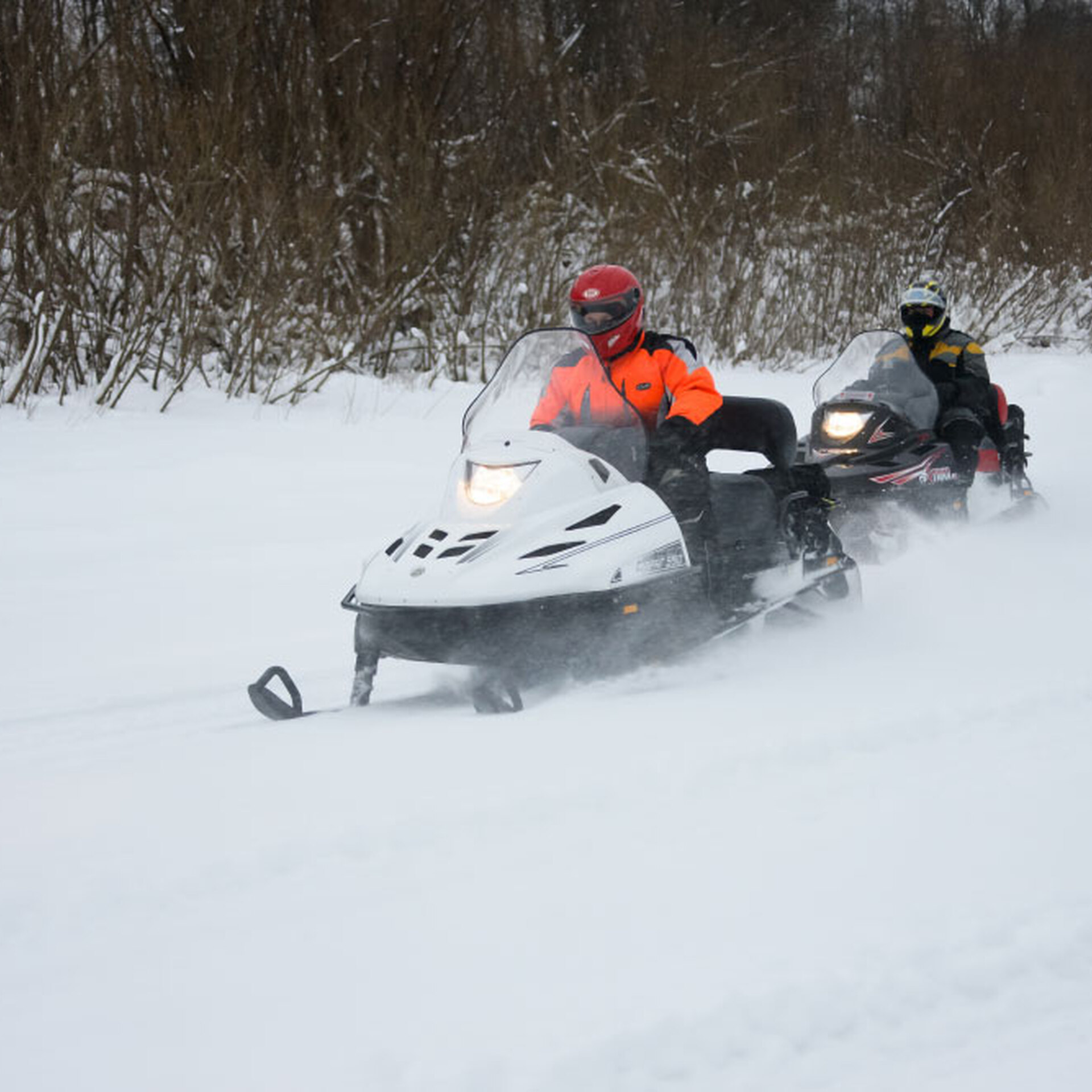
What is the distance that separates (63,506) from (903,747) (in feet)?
17.6

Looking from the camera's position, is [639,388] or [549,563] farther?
[639,388]

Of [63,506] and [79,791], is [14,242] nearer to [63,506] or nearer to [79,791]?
[63,506]

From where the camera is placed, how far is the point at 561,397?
15.2ft

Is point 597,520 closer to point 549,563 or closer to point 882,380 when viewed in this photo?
point 549,563

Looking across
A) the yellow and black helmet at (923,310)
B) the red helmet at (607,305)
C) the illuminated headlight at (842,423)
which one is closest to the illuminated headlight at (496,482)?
the red helmet at (607,305)

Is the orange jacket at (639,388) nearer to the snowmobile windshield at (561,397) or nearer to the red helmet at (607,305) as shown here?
the snowmobile windshield at (561,397)

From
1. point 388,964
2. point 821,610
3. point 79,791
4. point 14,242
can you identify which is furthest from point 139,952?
point 14,242

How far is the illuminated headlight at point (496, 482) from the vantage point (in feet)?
13.5

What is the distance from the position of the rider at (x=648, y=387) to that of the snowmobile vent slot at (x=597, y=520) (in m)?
0.34

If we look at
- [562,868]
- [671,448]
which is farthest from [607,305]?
[562,868]

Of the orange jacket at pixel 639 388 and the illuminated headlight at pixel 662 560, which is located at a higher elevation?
the orange jacket at pixel 639 388

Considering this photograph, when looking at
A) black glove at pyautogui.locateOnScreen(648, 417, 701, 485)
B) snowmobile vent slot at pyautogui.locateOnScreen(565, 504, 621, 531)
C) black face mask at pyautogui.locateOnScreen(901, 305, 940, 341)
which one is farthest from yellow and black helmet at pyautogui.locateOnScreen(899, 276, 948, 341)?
snowmobile vent slot at pyautogui.locateOnScreen(565, 504, 621, 531)

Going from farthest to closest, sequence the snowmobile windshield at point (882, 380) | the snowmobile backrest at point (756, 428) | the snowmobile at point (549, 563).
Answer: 1. the snowmobile windshield at point (882, 380)
2. the snowmobile backrest at point (756, 428)
3. the snowmobile at point (549, 563)

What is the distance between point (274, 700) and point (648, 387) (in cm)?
179
